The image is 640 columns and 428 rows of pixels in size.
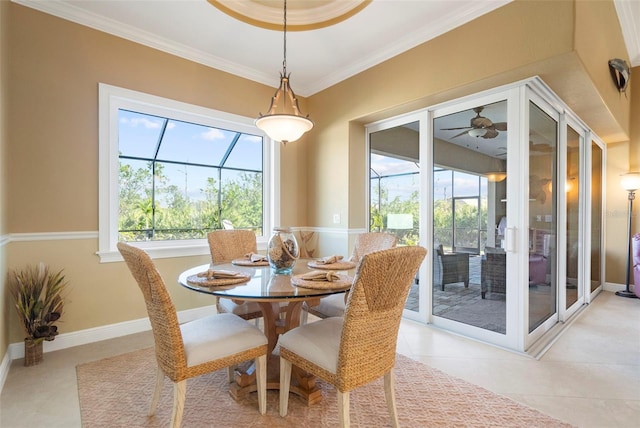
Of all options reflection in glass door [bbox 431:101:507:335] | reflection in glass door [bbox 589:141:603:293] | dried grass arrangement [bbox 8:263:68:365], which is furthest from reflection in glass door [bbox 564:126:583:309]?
dried grass arrangement [bbox 8:263:68:365]

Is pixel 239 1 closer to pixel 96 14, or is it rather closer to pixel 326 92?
pixel 96 14

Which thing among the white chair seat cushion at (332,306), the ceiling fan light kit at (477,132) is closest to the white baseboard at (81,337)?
the white chair seat cushion at (332,306)

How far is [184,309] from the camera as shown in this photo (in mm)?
3293

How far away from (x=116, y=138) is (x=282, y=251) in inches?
83.2

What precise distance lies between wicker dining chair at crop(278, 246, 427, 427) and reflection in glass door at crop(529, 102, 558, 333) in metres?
1.87

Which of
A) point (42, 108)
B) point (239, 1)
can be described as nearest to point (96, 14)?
point (42, 108)

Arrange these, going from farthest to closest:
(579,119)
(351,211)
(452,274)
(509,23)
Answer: (351,211) → (579,119) → (452,274) → (509,23)

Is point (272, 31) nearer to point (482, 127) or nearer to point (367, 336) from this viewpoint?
point (482, 127)

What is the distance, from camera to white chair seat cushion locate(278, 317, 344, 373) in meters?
1.50

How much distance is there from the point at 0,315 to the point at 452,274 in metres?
3.73

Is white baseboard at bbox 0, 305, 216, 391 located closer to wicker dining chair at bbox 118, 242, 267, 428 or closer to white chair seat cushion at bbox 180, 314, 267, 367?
wicker dining chair at bbox 118, 242, 267, 428

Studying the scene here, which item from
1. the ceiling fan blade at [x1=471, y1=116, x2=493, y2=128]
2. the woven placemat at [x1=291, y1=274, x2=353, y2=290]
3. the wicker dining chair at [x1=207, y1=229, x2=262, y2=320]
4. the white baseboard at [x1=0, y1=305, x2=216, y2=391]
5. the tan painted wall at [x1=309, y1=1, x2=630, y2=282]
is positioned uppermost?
the tan painted wall at [x1=309, y1=1, x2=630, y2=282]

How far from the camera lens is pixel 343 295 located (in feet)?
8.02

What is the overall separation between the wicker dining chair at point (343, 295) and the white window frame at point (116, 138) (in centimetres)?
153
